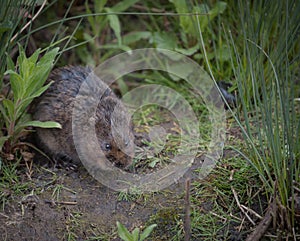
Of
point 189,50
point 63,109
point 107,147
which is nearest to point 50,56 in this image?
point 63,109

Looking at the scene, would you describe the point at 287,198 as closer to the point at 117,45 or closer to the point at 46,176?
the point at 46,176

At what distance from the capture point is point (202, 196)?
3252 mm

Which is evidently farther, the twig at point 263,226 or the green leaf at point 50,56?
the green leaf at point 50,56

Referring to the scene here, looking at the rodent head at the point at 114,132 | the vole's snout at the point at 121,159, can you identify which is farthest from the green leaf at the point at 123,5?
the vole's snout at the point at 121,159

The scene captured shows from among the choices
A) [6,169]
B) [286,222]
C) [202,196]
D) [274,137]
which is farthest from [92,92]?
[286,222]

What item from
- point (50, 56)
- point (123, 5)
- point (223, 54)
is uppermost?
point (50, 56)

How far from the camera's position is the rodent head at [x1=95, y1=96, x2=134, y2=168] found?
3.39m

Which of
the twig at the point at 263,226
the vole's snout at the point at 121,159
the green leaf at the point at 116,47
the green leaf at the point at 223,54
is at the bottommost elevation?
the twig at the point at 263,226

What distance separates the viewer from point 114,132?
339 cm

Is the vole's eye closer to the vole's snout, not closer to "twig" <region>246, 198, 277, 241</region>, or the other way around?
the vole's snout

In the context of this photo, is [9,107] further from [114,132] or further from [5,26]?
[114,132]

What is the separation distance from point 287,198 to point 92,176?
4.40 ft

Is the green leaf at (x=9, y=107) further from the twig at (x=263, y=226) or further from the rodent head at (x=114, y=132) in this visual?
the twig at (x=263, y=226)

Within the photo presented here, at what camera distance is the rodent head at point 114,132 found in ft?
11.1
